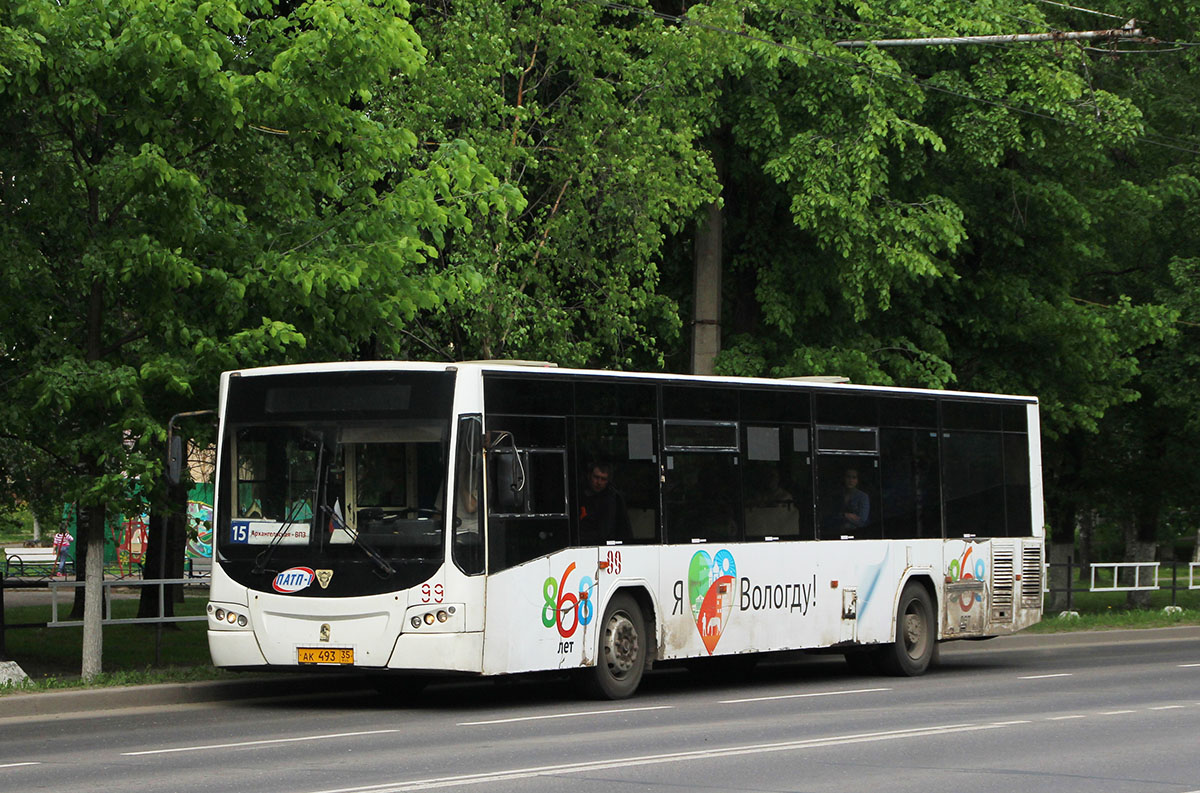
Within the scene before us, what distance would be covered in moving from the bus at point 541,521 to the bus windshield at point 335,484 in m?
0.02

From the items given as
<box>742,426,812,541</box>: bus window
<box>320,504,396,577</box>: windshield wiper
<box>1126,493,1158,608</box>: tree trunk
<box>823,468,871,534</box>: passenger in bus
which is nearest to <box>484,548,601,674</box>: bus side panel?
<box>320,504,396,577</box>: windshield wiper

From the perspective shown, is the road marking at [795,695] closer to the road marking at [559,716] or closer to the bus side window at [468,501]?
the road marking at [559,716]

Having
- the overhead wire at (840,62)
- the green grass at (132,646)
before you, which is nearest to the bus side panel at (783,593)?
the green grass at (132,646)

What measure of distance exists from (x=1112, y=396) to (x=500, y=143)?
47.2 ft

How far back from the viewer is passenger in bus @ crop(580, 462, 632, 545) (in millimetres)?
16078

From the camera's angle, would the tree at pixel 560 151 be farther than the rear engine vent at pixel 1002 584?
Yes

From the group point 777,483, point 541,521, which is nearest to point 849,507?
point 777,483

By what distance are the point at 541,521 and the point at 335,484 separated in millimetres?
1804

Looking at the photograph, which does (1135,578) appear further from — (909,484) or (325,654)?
(325,654)

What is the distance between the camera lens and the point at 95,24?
16.2 meters

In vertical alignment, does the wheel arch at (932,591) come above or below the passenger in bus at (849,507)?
below

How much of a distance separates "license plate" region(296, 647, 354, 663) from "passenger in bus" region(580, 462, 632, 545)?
2354 mm

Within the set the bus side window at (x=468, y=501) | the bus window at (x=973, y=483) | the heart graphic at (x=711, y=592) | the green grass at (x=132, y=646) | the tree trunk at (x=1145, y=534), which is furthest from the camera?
the tree trunk at (x=1145, y=534)

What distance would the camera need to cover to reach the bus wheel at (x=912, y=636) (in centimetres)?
1994
